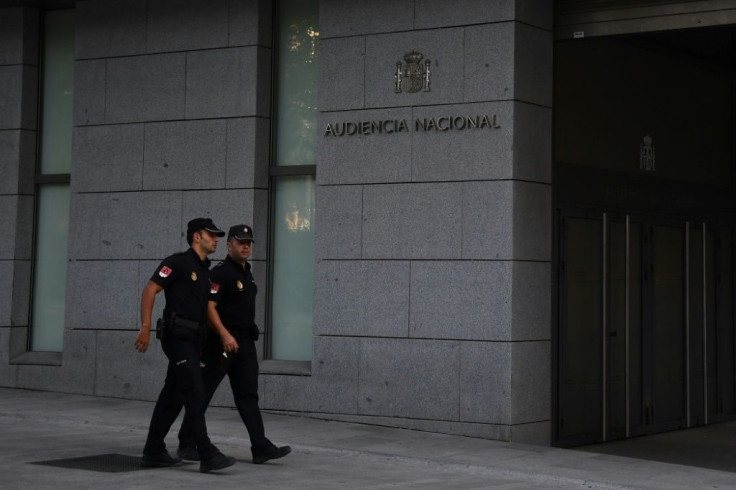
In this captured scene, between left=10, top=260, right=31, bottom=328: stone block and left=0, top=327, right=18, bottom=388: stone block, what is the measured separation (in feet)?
0.57

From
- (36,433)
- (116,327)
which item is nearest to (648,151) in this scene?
(116,327)

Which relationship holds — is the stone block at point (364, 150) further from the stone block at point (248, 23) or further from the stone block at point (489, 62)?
the stone block at point (248, 23)

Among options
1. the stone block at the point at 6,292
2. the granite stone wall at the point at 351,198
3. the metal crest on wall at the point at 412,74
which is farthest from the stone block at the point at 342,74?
the stone block at the point at 6,292

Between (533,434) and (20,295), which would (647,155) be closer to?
(533,434)

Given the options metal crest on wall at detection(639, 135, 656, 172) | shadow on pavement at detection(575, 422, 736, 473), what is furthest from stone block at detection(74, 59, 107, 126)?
shadow on pavement at detection(575, 422, 736, 473)

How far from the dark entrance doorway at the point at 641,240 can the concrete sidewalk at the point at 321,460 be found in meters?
1.93

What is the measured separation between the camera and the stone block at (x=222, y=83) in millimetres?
14664

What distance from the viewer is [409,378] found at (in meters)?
13.4

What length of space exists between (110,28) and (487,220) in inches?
217

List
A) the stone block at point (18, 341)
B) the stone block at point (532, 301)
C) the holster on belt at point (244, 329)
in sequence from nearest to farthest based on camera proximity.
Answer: the holster on belt at point (244, 329) < the stone block at point (532, 301) < the stone block at point (18, 341)

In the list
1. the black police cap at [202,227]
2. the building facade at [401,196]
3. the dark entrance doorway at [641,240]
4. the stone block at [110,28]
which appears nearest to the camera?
the black police cap at [202,227]

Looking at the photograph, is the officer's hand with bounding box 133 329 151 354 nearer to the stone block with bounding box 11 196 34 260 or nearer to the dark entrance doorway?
the dark entrance doorway

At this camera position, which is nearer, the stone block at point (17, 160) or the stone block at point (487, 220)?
the stone block at point (487, 220)

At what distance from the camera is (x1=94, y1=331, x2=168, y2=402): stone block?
1484cm
